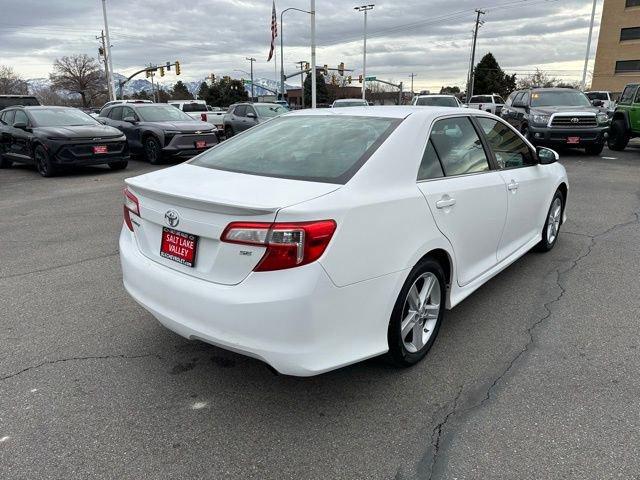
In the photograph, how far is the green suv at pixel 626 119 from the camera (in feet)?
46.5

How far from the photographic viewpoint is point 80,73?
78500 millimetres

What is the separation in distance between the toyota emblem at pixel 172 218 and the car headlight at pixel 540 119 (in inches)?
526

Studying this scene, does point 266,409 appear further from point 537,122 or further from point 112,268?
point 537,122

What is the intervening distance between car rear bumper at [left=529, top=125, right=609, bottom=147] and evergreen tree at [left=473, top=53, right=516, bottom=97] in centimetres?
6311

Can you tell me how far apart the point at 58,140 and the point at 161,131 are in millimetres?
2582

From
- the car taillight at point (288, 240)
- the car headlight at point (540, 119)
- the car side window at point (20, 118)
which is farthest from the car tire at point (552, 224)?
the car side window at point (20, 118)

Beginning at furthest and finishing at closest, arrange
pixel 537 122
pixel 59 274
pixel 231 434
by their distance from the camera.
A: pixel 537 122
pixel 59 274
pixel 231 434

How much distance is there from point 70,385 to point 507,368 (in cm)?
270

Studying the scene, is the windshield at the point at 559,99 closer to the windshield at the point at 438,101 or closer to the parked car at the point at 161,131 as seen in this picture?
the windshield at the point at 438,101

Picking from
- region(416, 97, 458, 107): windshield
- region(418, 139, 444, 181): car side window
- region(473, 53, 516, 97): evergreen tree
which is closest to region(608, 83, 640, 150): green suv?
region(416, 97, 458, 107): windshield

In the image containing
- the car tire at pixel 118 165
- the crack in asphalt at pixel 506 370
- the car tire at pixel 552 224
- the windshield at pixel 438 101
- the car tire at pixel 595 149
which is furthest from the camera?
the windshield at pixel 438 101

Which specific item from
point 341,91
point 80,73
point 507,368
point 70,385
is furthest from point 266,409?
point 341,91

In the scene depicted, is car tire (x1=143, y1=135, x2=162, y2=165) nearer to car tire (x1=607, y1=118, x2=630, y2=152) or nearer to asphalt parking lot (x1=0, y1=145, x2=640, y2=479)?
asphalt parking lot (x1=0, y1=145, x2=640, y2=479)

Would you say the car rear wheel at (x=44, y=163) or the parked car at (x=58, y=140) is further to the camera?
the car rear wheel at (x=44, y=163)
